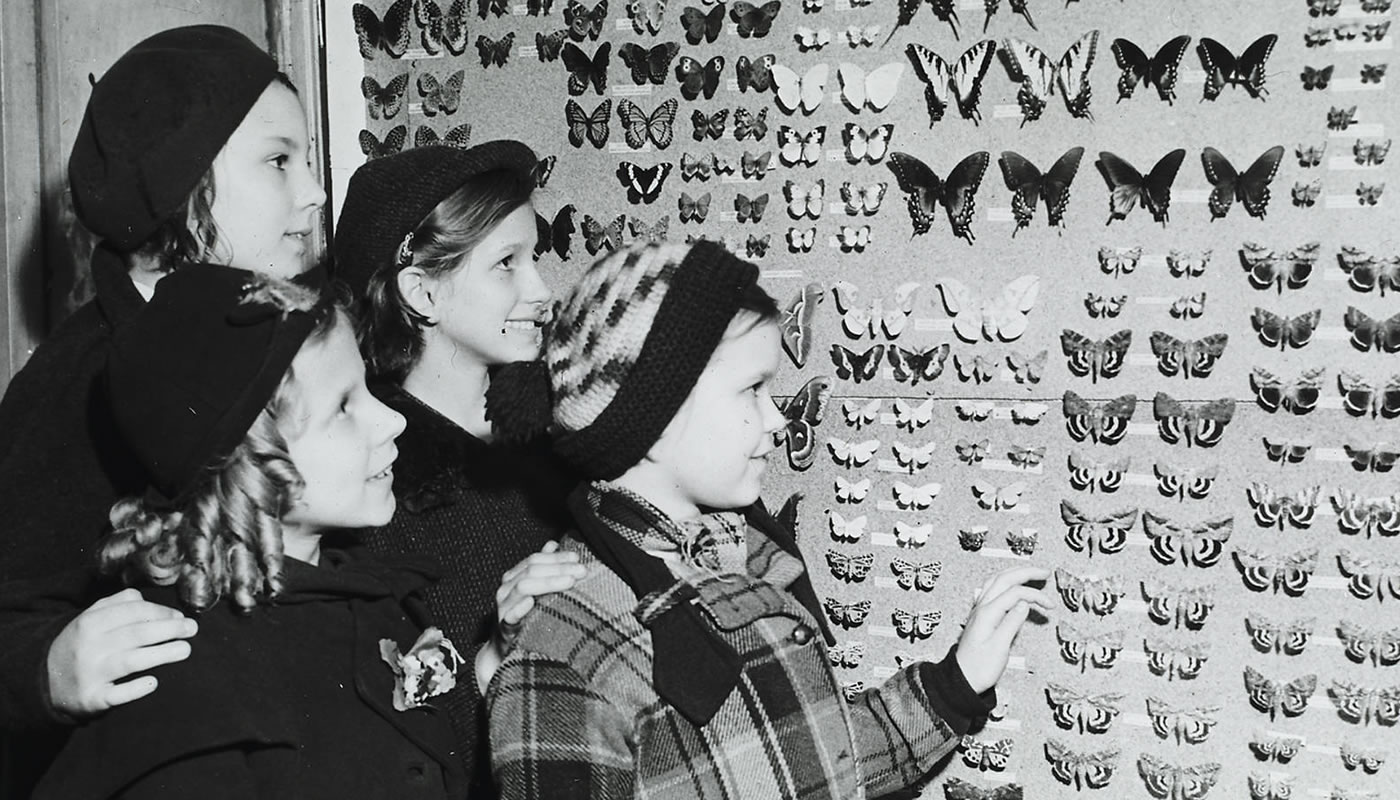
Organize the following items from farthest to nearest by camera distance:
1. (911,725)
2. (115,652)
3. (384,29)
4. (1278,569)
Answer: (384,29)
(1278,569)
(911,725)
(115,652)

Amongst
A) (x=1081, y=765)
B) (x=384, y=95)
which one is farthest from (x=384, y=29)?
(x=1081, y=765)

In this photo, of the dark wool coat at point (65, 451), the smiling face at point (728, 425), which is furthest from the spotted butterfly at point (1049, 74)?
the dark wool coat at point (65, 451)

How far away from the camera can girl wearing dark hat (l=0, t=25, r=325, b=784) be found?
186 cm

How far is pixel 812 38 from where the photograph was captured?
2.14 metres

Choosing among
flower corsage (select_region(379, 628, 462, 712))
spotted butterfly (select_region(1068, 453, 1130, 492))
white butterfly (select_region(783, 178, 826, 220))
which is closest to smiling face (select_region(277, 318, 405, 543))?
flower corsage (select_region(379, 628, 462, 712))

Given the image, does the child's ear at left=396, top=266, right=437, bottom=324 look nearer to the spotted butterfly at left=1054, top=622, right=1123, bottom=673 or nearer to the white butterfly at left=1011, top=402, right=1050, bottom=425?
the white butterfly at left=1011, top=402, right=1050, bottom=425

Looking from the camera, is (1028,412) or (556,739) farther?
(1028,412)

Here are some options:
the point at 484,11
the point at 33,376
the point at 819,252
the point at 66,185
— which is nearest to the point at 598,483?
the point at 819,252

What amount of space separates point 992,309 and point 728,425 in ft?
2.04

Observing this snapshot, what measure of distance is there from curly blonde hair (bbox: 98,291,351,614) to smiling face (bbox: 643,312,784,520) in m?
0.45

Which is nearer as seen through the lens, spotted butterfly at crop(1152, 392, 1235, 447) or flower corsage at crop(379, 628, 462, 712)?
flower corsage at crop(379, 628, 462, 712)

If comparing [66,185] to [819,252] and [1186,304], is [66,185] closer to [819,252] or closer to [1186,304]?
[819,252]

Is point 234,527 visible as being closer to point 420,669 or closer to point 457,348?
point 420,669

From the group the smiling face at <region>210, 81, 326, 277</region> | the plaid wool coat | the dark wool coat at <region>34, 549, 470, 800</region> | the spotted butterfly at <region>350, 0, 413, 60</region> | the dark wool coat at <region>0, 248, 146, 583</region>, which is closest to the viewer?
the dark wool coat at <region>34, 549, 470, 800</region>
